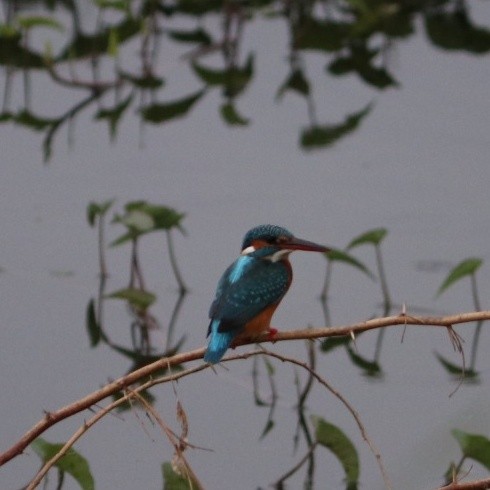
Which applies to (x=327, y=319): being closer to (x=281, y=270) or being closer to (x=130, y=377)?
(x=281, y=270)

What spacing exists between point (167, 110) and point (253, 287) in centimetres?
270

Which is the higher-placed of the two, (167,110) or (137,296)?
(167,110)

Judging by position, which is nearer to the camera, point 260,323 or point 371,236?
point 260,323

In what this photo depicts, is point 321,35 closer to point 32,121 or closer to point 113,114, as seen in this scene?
point 113,114

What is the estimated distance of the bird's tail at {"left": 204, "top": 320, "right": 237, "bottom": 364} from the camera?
220 centimetres

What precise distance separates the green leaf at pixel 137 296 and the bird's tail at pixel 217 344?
45.7 inches

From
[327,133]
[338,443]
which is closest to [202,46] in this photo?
[327,133]

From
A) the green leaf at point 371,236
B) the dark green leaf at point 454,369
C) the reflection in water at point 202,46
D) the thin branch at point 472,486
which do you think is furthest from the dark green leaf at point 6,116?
the thin branch at point 472,486

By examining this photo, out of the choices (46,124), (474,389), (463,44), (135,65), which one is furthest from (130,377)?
(463,44)

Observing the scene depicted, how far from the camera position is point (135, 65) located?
535 centimetres

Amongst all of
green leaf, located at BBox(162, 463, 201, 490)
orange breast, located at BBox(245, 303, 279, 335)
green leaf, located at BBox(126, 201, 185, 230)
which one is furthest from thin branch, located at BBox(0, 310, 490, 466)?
green leaf, located at BBox(126, 201, 185, 230)

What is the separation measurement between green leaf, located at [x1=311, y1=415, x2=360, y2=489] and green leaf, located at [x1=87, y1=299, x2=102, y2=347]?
1026 mm

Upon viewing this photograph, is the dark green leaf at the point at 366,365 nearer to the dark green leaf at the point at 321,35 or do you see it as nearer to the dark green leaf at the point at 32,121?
the dark green leaf at the point at 32,121

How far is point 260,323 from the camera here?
2430 mm
